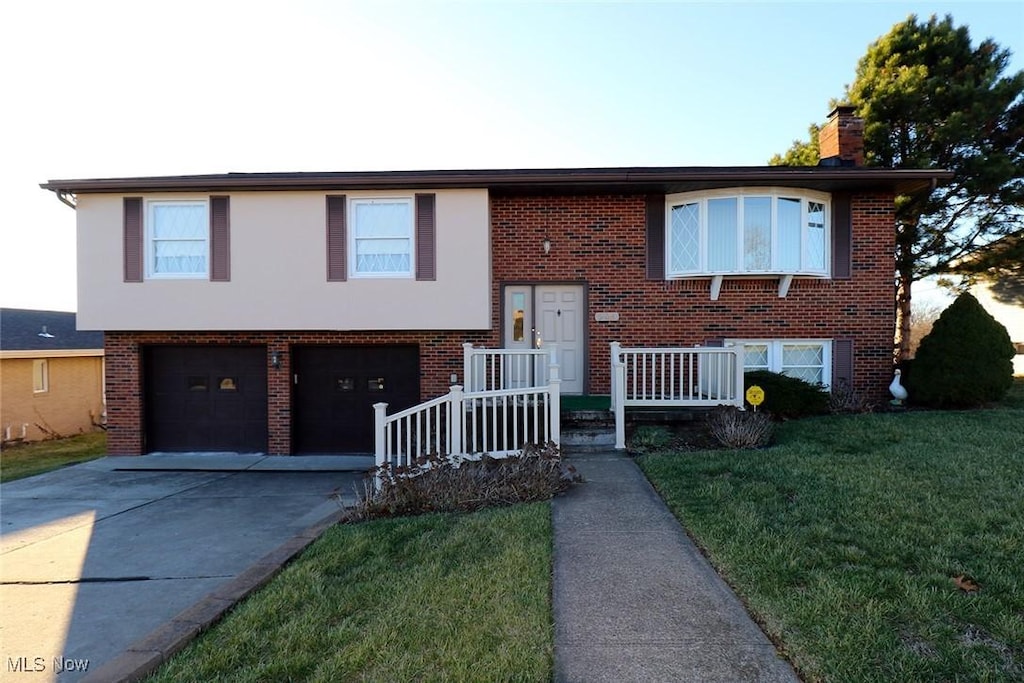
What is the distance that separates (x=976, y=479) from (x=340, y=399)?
378 inches

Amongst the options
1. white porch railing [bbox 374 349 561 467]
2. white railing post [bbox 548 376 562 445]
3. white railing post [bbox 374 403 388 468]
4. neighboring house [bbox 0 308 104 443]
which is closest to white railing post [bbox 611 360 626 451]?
white porch railing [bbox 374 349 561 467]

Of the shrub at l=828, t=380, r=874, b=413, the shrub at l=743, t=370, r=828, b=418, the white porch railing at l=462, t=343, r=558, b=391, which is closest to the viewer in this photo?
the white porch railing at l=462, t=343, r=558, b=391

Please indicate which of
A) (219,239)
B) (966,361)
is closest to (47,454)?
(219,239)

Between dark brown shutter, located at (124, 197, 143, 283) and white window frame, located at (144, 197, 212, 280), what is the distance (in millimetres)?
123

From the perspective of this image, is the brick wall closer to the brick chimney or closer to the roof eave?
the roof eave

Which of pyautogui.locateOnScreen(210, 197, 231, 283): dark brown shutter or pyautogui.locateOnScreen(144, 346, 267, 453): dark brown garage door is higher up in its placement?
pyautogui.locateOnScreen(210, 197, 231, 283): dark brown shutter

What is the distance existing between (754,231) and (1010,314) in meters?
14.9

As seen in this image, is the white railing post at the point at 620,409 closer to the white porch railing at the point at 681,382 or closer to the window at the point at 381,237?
the white porch railing at the point at 681,382

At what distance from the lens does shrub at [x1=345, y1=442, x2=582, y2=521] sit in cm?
592

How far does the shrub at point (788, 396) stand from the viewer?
9.01 m

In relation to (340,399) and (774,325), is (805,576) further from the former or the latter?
(340,399)

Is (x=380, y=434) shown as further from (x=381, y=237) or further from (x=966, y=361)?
(x=966, y=361)

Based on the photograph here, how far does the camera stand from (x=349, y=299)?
10.1m

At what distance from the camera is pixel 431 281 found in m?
9.97
